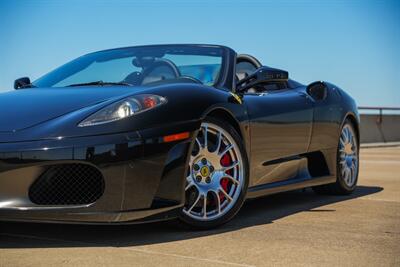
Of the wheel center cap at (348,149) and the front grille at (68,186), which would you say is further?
the wheel center cap at (348,149)

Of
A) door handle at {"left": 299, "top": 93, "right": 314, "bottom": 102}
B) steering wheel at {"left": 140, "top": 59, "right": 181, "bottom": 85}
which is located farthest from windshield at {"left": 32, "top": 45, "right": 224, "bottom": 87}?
door handle at {"left": 299, "top": 93, "right": 314, "bottom": 102}

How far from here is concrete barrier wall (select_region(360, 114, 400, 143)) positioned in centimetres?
1930

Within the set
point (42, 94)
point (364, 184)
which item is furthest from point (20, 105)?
point (364, 184)

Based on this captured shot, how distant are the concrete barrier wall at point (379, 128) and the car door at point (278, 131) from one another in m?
14.2

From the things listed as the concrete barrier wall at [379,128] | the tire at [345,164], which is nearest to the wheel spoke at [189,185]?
the tire at [345,164]

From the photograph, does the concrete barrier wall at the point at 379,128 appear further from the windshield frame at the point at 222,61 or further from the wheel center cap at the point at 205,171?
the wheel center cap at the point at 205,171

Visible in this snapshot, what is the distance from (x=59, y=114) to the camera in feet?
11.8

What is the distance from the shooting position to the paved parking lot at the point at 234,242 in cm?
310

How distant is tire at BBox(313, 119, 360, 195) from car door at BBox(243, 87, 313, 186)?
2.46 ft

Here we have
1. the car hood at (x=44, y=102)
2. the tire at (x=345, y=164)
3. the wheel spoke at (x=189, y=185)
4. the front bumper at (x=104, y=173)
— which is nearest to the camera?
the front bumper at (x=104, y=173)

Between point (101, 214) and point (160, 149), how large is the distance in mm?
458

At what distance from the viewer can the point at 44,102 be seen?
12.6ft

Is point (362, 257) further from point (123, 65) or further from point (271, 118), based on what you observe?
point (123, 65)

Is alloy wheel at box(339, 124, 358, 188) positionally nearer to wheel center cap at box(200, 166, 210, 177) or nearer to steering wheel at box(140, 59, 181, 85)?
steering wheel at box(140, 59, 181, 85)
